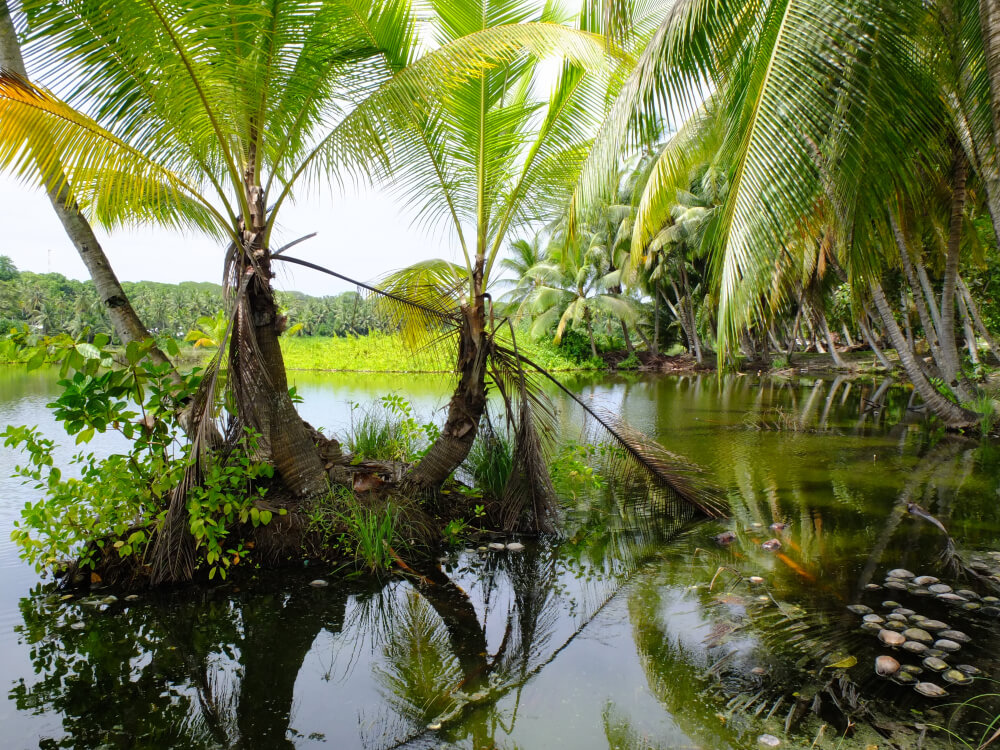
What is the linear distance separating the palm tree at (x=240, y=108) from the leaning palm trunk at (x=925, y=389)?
346 inches

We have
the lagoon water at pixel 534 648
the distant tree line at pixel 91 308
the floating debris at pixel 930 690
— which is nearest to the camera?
the lagoon water at pixel 534 648

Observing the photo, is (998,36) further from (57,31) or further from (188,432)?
(188,432)

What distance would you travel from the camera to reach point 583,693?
3.08m

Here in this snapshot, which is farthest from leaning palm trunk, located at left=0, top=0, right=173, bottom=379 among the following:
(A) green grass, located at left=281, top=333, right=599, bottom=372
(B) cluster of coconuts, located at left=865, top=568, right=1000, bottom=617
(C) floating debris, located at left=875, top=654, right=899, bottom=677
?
(A) green grass, located at left=281, top=333, right=599, bottom=372

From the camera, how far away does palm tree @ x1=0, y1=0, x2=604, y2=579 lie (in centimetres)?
369

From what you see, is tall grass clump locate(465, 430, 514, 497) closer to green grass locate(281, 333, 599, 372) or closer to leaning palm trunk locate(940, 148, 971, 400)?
leaning palm trunk locate(940, 148, 971, 400)

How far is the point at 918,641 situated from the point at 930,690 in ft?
→ 1.82

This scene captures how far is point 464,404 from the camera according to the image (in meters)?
5.34

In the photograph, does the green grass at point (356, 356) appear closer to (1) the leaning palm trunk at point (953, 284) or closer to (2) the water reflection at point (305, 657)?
(1) the leaning palm trunk at point (953, 284)

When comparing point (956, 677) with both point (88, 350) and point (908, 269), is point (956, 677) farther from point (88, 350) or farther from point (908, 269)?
point (908, 269)

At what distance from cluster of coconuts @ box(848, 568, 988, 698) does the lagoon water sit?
7 cm

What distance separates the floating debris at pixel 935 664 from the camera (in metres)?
3.10

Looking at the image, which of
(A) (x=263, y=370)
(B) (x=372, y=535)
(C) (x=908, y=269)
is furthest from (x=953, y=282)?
(A) (x=263, y=370)

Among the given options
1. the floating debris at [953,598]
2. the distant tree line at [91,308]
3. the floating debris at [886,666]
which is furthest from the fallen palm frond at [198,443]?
the distant tree line at [91,308]
